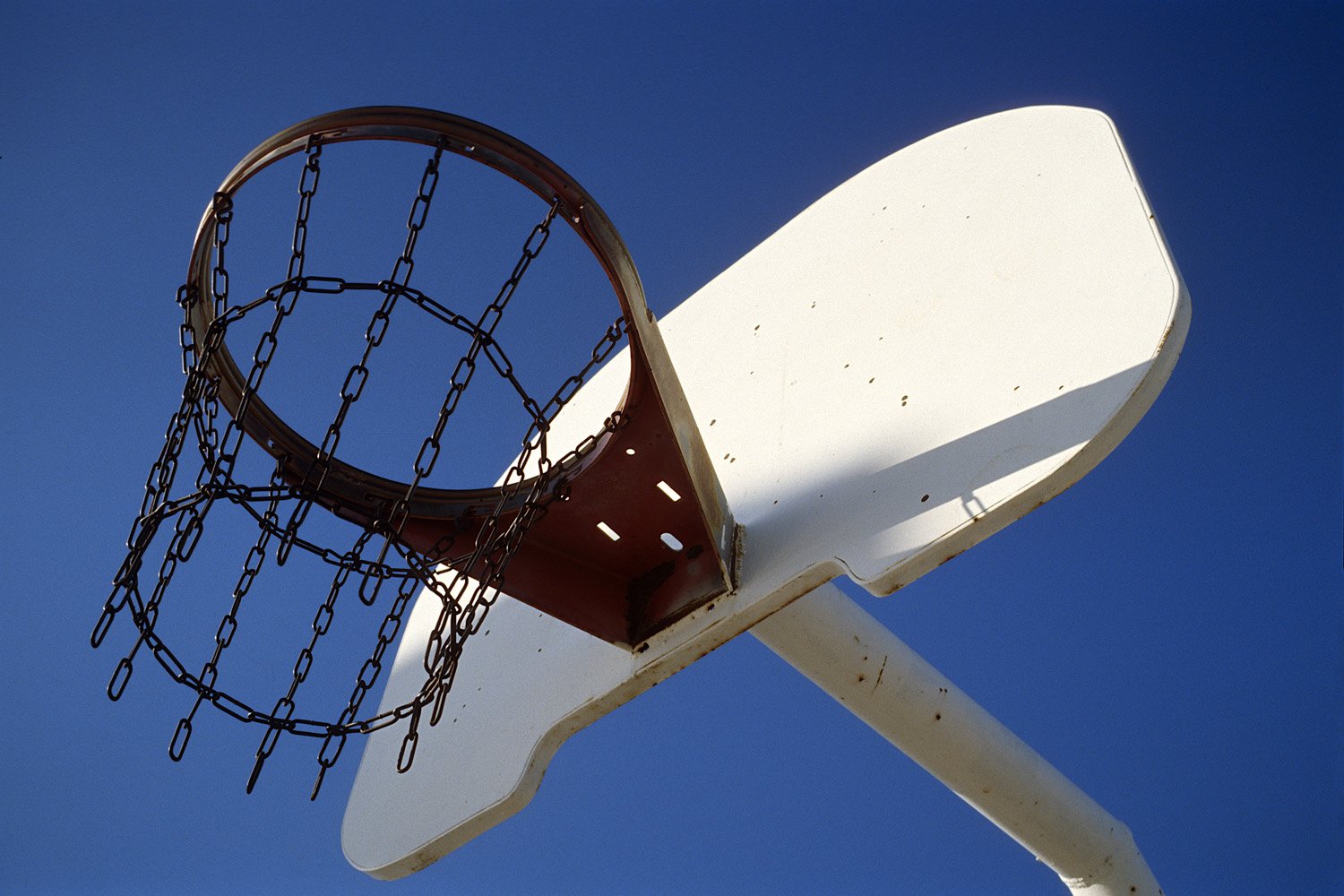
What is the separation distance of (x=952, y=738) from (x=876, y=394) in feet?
2.99

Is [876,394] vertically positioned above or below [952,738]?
above

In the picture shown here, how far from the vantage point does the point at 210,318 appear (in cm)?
215

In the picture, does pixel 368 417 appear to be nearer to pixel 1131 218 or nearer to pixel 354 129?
pixel 354 129

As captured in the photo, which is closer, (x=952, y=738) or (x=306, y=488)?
(x=306, y=488)

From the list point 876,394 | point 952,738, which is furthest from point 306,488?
point 952,738

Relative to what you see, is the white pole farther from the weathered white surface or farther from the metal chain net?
the metal chain net

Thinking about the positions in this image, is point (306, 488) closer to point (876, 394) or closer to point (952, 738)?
point (876, 394)

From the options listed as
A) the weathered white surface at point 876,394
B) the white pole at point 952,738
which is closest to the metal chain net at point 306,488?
the weathered white surface at point 876,394

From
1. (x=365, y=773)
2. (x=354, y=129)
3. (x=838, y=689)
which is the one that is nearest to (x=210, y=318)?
(x=354, y=129)

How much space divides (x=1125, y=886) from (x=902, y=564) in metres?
1.61

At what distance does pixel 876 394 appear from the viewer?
2.29m

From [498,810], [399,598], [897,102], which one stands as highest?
[897,102]

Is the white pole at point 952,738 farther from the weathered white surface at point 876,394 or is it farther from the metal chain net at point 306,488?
the metal chain net at point 306,488

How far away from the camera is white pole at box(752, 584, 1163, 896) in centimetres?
264
